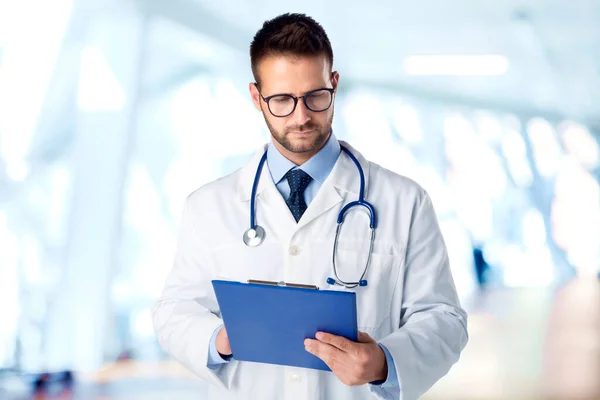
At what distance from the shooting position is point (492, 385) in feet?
11.7

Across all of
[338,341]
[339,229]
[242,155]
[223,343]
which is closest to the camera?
[338,341]

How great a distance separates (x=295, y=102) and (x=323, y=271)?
36 cm

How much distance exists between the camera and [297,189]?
1.50 metres

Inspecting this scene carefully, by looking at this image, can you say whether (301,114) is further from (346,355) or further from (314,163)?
(346,355)

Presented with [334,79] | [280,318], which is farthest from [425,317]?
[334,79]

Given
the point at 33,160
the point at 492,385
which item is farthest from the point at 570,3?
the point at 33,160

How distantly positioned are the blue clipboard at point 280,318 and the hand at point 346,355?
0.06 feet

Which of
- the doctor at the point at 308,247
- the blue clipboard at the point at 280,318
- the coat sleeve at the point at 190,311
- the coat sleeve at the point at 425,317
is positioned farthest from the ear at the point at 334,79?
the blue clipboard at the point at 280,318

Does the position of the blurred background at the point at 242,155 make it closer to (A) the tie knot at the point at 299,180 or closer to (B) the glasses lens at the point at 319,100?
(A) the tie knot at the point at 299,180

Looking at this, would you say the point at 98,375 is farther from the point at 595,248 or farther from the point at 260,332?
the point at 595,248

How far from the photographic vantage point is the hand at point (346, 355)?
1.15 m

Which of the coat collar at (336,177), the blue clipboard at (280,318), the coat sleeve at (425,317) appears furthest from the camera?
the coat collar at (336,177)

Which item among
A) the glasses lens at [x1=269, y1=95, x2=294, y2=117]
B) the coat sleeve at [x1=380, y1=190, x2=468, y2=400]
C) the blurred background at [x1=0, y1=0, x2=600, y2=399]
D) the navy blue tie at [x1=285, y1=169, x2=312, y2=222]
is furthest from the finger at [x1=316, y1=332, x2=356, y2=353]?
the blurred background at [x1=0, y1=0, x2=600, y2=399]

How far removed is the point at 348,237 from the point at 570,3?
445cm
